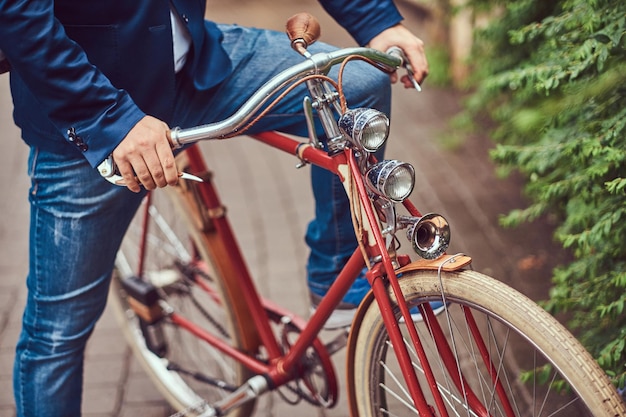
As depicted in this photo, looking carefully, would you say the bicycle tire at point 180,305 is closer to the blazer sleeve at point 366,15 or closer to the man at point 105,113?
the man at point 105,113

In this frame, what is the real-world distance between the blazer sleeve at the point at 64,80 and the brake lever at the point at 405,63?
0.69m

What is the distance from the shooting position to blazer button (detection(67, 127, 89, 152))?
1652 mm

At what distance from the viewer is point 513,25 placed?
10.2 ft

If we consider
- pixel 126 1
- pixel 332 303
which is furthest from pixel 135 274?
pixel 126 1

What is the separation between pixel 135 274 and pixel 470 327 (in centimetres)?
158

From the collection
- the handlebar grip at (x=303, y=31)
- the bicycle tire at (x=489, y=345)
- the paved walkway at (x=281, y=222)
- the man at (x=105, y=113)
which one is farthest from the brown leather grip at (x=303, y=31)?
the paved walkway at (x=281, y=222)

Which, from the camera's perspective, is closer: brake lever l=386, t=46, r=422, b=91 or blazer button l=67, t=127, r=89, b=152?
blazer button l=67, t=127, r=89, b=152

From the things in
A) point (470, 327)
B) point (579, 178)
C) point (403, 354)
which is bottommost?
point (403, 354)

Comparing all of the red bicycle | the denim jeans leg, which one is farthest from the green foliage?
the denim jeans leg

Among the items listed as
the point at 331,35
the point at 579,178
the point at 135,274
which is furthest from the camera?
the point at 331,35

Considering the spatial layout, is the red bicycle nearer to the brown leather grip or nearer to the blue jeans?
the brown leather grip

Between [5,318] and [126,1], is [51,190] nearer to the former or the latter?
[126,1]

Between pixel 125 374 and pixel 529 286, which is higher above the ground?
pixel 529 286

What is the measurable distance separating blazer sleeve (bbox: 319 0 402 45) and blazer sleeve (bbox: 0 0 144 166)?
2.48 ft
